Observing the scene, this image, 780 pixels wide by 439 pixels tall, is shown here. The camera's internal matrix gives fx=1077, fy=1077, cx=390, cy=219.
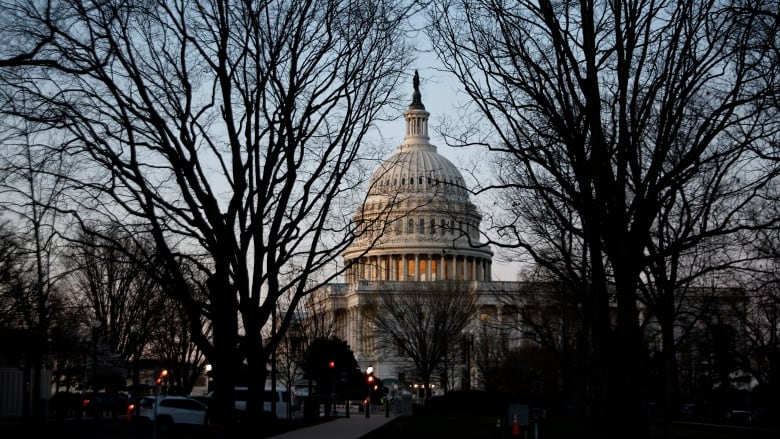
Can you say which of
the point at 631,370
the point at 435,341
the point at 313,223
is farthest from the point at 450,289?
the point at 631,370

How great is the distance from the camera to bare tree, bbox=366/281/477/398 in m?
84.8

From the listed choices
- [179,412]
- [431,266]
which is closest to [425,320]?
[179,412]

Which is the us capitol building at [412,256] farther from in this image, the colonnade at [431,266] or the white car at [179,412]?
the white car at [179,412]

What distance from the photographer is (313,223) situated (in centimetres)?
2738

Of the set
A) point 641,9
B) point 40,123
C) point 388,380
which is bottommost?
point 388,380

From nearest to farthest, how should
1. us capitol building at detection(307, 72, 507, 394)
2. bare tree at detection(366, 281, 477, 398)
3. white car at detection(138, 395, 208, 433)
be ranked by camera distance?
white car at detection(138, 395, 208, 433), bare tree at detection(366, 281, 477, 398), us capitol building at detection(307, 72, 507, 394)

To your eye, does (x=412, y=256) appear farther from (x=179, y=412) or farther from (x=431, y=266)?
(x=179, y=412)

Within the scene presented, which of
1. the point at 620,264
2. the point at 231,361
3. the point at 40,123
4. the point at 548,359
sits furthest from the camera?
the point at 548,359

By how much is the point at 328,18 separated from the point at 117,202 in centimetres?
633

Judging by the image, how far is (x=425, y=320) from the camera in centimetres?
9031

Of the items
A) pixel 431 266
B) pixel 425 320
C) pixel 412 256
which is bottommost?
pixel 425 320

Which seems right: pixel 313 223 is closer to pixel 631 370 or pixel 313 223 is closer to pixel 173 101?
pixel 173 101

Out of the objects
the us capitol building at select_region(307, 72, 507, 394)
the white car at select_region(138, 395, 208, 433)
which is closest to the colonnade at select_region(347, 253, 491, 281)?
the us capitol building at select_region(307, 72, 507, 394)

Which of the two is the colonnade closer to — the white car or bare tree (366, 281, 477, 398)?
bare tree (366, 281, 477, 398)
